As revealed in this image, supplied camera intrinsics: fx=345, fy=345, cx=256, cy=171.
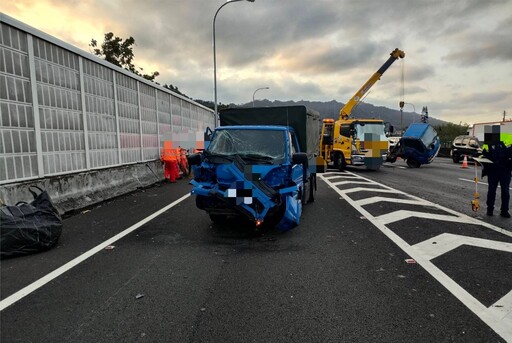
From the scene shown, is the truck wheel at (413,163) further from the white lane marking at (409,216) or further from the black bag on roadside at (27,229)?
the black bag on roadside at (27,229)

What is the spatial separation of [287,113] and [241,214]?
14.1 ft

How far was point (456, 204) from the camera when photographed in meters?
9.45

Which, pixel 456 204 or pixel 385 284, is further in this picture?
pixel 456 204

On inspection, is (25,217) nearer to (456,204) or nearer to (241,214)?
(241,214)

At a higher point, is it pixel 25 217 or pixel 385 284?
pixel 25 217

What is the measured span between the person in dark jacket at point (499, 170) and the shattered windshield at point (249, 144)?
198 inches

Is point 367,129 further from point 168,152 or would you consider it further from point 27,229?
point 27,229

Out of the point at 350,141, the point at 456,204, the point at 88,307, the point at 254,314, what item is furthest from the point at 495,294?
the point at 350,141

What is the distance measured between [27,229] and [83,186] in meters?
4.17

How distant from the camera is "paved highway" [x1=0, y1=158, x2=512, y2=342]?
10.6 ft

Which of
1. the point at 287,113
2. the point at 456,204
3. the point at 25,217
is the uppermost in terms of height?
the point at 287,113

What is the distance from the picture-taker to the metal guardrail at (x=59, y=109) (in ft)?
23.9

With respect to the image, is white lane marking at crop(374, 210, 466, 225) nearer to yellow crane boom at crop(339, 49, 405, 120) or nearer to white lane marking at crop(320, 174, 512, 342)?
white lane marking at crop(320, 174, 512, 342)

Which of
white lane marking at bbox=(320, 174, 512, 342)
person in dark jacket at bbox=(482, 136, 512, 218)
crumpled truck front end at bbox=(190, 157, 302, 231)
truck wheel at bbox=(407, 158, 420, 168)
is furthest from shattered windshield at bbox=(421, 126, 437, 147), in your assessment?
crumpled truck front end at bbox=(190, 157, 302, 231)
